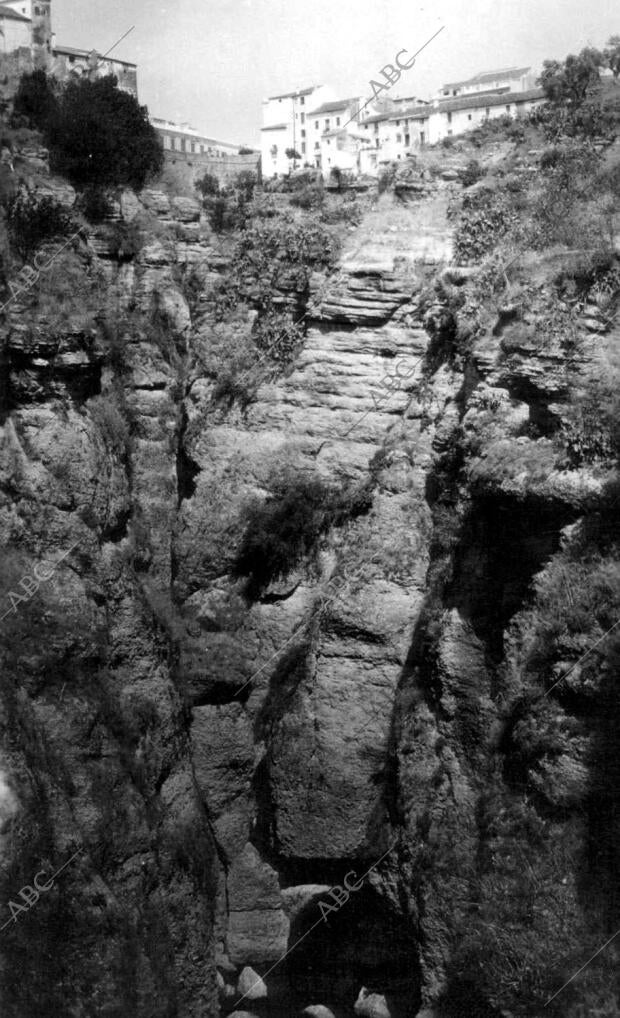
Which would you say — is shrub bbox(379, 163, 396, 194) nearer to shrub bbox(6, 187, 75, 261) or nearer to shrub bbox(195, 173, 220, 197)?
shrub bbox(195, 173, 220, 197)

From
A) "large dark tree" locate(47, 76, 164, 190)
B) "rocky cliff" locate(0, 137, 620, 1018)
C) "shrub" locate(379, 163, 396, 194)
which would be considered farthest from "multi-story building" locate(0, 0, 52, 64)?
"shrub" locate(379, 163, 396, 194)

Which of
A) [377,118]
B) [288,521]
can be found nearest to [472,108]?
[377,118]

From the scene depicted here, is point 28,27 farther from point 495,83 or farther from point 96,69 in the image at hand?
point 495,83

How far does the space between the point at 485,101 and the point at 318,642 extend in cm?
1718

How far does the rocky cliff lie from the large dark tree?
2.98 ft

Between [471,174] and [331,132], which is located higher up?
[331,132]

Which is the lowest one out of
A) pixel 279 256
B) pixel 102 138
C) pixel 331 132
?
pixel 279 256

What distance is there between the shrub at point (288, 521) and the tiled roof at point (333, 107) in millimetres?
15399

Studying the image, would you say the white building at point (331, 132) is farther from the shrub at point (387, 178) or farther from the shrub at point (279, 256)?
the shrub at point (279, 256)

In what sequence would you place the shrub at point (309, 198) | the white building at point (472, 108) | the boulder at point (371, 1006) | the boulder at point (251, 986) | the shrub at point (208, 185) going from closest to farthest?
the boulder at point (371, 1006)
the boulder at point (251, 986)
the shrub at point (309, 198)
the shrub at point (208, 185)
the white building at point (472, 108)

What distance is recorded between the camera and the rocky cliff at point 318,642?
1288 centimetres

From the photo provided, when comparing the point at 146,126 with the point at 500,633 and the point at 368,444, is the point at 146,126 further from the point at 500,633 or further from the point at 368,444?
the point at 500,633

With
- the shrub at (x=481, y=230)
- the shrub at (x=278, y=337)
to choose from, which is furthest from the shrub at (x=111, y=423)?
the shrub at (x=481, y=230)

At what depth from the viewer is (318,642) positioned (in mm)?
16328
